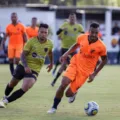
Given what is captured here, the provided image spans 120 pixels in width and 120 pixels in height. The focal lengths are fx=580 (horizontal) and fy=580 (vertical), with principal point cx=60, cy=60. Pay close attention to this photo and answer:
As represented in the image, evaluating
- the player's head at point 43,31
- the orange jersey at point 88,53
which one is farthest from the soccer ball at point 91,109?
the player's head at point 43,31

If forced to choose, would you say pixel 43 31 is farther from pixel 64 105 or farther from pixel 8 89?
pixel 64 105

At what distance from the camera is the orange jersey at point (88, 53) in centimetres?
1209

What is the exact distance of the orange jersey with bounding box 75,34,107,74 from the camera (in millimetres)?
12086

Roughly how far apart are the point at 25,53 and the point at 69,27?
7.88 meters

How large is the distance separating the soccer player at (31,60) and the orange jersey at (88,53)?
84cm

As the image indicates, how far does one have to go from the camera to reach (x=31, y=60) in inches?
497

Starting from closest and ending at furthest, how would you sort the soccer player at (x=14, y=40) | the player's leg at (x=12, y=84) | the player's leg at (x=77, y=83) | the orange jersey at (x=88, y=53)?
1. the player's leg at (x=77, y=83)
2. the orange jersey at (x=88, y=53)
3. the player's leg at (x=12, y=84)
4. the soccer player at (x=14, y=40)

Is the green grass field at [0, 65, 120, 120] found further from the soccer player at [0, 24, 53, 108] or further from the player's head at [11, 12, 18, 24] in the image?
the player's head at [11, 12, 18, 24]

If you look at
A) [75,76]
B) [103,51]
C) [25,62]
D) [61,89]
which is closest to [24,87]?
[25,62]

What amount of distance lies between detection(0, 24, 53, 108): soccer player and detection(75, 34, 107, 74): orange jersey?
0.84 metres

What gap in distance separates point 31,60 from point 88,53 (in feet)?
4.32

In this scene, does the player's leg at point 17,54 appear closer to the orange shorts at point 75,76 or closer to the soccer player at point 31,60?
the soccer player at point 31,60

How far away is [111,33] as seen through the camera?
38062mm

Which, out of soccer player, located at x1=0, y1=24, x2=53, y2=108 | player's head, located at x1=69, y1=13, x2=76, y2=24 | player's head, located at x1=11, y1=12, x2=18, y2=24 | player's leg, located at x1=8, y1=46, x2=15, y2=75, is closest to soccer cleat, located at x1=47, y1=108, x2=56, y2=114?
soccer player, located at x1=0, y1=24, x2=53, y2=108
